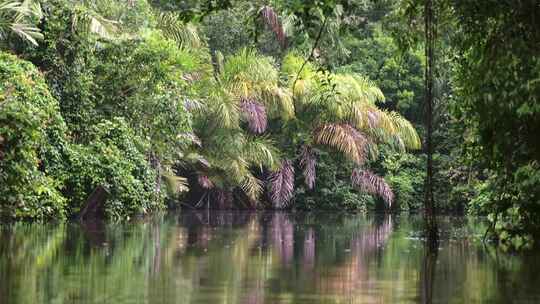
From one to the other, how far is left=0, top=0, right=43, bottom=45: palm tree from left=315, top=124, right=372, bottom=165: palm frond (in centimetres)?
1511

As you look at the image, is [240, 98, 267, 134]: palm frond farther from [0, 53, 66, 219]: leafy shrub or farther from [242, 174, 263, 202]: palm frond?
[0, 53, 66, 219]: leafy shrub

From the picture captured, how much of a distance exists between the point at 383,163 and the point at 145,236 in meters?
23.1

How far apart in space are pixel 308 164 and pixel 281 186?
140cm

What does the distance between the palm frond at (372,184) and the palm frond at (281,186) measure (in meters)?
2.41

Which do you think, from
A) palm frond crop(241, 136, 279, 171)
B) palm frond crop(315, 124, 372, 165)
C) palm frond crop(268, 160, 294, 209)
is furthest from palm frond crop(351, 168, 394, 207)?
palm frond crop(241, 136, 279, 171)

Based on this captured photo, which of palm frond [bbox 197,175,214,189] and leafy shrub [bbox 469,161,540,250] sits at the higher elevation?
palm frond [bbox 197,175,214,189]

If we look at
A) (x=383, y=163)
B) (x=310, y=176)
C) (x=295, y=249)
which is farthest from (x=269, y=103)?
(x=295, y=249)

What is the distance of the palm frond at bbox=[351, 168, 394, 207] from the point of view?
3778 centimetres

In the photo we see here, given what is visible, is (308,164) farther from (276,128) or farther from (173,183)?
(173,183)

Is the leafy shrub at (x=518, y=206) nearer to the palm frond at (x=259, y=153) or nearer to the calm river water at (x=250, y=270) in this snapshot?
A: the calm river water at (x=250, y=270)

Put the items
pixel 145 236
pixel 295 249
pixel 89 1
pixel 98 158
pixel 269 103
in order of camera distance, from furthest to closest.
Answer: pixel 269 103
pixel 89 1
pixel 98 158
pixel 145 236
pixel 295 249

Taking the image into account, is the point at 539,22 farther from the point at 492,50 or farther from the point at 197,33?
the point at 197,33

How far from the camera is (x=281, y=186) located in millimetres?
36844

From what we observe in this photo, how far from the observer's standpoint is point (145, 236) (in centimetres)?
1780
